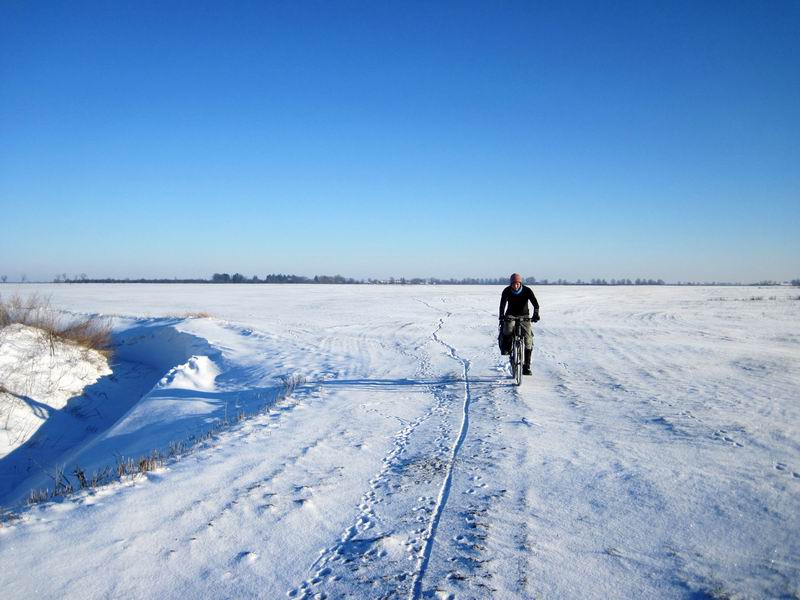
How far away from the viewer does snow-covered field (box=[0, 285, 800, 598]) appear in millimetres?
3377

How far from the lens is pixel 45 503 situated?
471 centimetres

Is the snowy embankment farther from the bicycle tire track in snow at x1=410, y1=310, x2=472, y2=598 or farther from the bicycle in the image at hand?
the bicycle

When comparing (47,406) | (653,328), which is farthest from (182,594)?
(653,328)

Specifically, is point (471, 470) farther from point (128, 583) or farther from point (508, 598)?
point (128, 583)

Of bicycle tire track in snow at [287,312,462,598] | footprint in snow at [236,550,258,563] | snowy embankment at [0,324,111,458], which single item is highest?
bicycle tire track in snow at [287,312,462,598]

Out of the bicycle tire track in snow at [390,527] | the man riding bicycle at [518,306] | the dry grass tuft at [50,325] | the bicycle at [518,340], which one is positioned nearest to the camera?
the bicycle tire track in snow at [390,527]

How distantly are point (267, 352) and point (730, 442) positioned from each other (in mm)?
12641

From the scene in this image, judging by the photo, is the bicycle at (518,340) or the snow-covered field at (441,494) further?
the bicycle at (518,340)

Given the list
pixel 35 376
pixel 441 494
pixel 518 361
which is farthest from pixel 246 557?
pixel 35 376

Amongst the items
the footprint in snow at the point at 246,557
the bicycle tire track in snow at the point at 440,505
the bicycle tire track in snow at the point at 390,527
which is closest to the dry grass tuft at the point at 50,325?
the bicycle tire track in snow at the point at 440,505

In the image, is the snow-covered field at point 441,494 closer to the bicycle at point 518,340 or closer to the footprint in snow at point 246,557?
the footprint in snow at point 246,557

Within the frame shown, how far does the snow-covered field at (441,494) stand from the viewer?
3.38 meters

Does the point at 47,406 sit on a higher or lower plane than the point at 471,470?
lower

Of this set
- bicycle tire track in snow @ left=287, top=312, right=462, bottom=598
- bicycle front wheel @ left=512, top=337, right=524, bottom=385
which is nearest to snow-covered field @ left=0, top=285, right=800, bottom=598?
bicycle tire track in snow @ left=287, top=312, right=462, bottom=598
